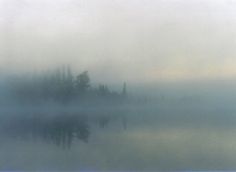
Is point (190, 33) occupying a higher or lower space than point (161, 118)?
higher

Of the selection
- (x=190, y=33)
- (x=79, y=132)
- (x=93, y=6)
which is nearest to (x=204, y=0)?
(x=190, y=33)

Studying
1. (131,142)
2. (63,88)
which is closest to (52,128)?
(63,88)

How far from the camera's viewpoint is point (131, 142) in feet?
A: 4.87

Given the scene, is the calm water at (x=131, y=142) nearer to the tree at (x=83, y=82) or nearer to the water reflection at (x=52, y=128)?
the water reflection at (x=52, y=128)

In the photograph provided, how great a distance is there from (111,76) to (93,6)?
281 millimetres


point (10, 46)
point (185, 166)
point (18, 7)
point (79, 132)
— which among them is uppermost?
point (18, 7)

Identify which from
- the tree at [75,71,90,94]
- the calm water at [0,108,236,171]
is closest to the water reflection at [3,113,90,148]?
the calm water at [0,108,236,171]

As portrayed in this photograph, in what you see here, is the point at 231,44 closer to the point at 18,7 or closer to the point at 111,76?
the point at 111,76

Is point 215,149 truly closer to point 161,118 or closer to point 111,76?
point 161,118

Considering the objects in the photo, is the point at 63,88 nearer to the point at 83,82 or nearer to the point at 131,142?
the point at 83,82

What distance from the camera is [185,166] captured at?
149 centimetres

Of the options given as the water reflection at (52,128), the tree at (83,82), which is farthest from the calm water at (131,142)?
the tree at (83,82)

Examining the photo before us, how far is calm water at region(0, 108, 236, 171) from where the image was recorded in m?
1.47

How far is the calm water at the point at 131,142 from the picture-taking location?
1.47 metres
